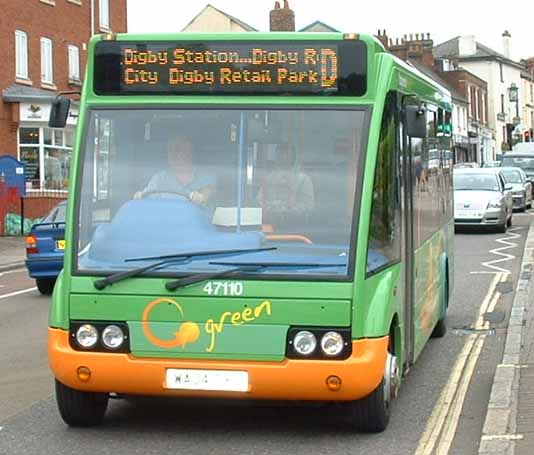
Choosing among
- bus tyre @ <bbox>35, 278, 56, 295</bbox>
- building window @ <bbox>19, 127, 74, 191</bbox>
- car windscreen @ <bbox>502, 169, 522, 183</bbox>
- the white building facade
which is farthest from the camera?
the white building facade

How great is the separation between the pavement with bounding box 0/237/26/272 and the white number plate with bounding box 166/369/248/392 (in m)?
16.4

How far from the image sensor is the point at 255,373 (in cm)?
605

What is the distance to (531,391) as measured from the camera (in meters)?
7.43

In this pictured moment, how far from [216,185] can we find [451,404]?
2530 millimetres

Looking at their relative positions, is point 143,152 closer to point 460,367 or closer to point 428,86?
point 428,86

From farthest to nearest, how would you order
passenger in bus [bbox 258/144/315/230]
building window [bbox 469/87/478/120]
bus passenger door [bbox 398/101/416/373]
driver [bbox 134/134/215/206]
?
building window [bbox 469/87/478/120]
bus passenger door [bbox 398/101/416/373]
driver [bbox 134/134/215/206]
passenger in bus [bbox 258/144/315/230]

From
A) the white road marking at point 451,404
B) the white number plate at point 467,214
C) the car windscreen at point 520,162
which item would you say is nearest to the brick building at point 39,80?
the white number plate at point 467,214

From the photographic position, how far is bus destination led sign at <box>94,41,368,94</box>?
6.49 meters

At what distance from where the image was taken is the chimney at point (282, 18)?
4081 cm

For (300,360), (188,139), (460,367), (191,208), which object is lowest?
(460,367)

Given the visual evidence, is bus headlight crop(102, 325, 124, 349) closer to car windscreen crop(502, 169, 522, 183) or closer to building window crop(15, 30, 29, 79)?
building window crop(15, 30, 29, 79)

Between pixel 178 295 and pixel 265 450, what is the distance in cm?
109

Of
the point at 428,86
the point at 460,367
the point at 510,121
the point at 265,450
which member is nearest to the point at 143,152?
the point at 265,450

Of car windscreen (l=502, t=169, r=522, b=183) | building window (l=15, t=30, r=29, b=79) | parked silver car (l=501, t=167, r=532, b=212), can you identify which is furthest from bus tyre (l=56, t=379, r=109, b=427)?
car windscreen (l=502, t=169, r=522, b=183)
